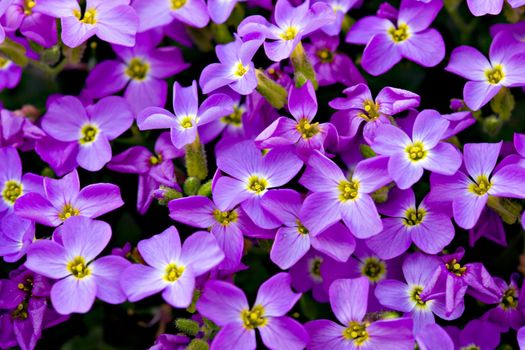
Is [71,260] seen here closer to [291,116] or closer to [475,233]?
[291,116]

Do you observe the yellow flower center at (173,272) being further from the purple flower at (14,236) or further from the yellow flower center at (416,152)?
the yellow flower center at (416,152)

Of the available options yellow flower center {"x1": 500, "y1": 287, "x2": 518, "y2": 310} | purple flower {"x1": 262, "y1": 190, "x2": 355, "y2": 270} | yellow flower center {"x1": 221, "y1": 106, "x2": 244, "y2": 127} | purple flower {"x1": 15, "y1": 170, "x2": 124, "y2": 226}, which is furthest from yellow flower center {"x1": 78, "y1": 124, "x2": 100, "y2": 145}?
yellow flower center {"x1": 500, "y1": 287, "x2": 518, "y2": 310}

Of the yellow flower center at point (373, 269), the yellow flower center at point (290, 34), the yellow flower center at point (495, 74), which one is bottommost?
the yellow flower center at point (373, 269)

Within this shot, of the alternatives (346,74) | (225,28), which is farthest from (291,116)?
(225,28)

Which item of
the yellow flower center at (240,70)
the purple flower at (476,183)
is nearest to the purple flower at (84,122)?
the yellow flower center at (240,70)

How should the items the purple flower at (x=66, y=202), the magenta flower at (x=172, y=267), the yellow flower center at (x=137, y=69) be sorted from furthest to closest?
the yellow flower center at (x=137, y=69), the purple flower at (x=66, y=202), the magenta flower at (x=172, y=267)

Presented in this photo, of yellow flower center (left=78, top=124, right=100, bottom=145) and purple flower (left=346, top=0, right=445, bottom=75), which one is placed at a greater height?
purple flower (left=346, top=0, right=445, bottom=75)

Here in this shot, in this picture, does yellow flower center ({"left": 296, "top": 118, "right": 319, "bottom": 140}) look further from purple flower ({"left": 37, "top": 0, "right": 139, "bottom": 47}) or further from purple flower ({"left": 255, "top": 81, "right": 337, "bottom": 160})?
purple flower ({"left": 37, "top": 0, "right": 139, "bottom": 47})
